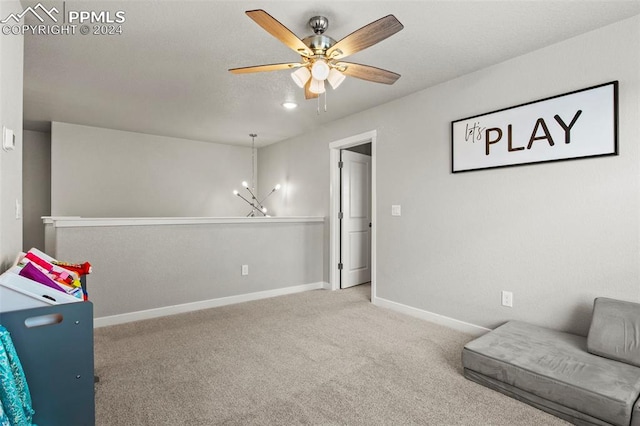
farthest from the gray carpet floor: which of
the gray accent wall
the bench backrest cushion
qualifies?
the bench backrest cushion

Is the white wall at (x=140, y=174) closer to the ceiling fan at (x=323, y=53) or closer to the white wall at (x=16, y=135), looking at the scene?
the white wall at (x=16, y=135)

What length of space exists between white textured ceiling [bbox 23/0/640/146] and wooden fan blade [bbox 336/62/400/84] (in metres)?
0.31

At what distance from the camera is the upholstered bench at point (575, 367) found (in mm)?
1668

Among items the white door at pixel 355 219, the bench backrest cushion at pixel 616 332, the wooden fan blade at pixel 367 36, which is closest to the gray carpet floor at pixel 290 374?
the bench backrest cushion at pixel 616 332

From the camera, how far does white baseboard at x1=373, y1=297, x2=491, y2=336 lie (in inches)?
118

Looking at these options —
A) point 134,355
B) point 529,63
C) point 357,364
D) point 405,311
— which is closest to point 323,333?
point 357,364

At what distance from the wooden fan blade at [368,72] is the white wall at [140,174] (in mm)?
4302

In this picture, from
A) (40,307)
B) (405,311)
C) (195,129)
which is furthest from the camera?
(195,129)

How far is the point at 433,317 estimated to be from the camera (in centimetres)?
335

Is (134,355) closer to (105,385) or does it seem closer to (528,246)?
(105,385)

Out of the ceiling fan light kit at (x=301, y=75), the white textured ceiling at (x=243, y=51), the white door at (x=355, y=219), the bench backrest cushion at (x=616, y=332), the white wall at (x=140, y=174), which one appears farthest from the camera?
the white door at (x=355, y=219)

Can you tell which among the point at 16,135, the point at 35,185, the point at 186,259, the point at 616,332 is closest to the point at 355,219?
the point at 186,259

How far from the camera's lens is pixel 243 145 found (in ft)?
20.5

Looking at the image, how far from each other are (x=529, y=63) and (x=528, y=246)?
→ 4.87 feet
